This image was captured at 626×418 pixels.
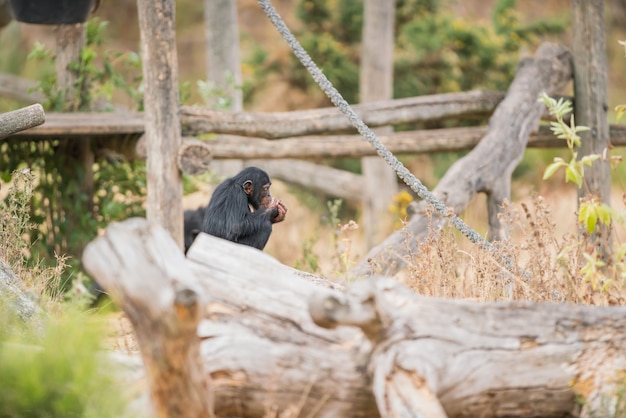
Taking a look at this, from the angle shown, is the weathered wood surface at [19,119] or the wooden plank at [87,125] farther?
the wooden plank at [87,125]

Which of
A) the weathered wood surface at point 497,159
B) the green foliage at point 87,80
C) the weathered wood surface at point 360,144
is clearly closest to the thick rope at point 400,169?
the weathered wood surface at point 497,159

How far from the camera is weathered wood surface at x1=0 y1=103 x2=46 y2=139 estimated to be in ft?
14.9

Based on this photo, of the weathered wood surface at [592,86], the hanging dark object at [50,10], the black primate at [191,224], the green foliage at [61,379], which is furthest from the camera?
the black primate at [191,224]

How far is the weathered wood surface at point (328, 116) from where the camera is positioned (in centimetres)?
669

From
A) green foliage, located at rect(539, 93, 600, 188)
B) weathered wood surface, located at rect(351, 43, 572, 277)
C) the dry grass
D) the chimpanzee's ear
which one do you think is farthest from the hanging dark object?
green foliage, located at rect(539, 93, 600, 188)

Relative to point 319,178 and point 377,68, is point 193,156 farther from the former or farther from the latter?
point 319,178

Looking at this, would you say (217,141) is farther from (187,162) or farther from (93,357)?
(93,357)

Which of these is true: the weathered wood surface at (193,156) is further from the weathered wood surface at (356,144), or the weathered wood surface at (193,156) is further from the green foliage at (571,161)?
the green foliage at (571,161)

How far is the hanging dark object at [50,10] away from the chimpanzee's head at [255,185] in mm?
1983

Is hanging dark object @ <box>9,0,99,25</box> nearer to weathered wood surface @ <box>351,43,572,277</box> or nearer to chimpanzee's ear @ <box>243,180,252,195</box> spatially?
chimpanzee's ear @ <box>243,180,252,195</box>

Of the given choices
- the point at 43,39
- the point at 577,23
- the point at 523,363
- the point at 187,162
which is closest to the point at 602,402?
the point at 523,363

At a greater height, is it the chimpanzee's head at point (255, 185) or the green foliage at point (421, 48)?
the green foliage at point (421, 48)

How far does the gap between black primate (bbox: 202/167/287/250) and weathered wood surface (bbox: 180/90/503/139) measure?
993 mm

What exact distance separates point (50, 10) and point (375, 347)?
4.63 meters
